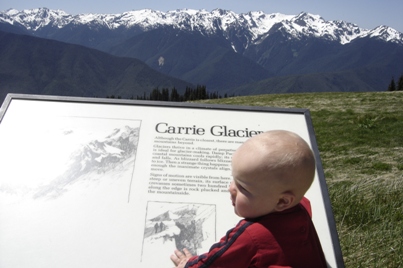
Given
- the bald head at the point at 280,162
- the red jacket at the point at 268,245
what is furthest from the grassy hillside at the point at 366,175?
the bald head at the point at 280,162

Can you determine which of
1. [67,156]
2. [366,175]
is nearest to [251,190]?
[67,156]

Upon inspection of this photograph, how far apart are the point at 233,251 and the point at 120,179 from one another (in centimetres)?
165

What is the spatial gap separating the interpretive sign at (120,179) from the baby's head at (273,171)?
1089 millimetres

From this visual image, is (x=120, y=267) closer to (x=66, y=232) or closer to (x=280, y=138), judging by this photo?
(x=66, y=232)

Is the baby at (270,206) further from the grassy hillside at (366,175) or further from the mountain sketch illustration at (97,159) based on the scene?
the grassy hillside at (366,175)

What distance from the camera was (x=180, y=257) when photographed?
3.29 m

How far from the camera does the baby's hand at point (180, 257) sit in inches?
125

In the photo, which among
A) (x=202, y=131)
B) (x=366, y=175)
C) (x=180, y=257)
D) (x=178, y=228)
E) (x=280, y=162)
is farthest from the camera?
(x=366, y=175)

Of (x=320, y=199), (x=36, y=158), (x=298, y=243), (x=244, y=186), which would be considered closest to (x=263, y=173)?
(x=244, y=186)

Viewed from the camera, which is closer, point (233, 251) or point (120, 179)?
point (233, 251)

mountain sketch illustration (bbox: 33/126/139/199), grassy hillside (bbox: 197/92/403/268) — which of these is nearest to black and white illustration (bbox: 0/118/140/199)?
mountain sketch illustration (bbox: 33/126/139/199)

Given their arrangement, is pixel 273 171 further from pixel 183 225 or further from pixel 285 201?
pixel 183 225

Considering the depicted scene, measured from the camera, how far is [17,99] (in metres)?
4.47

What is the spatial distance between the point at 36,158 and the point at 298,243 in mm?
2827
